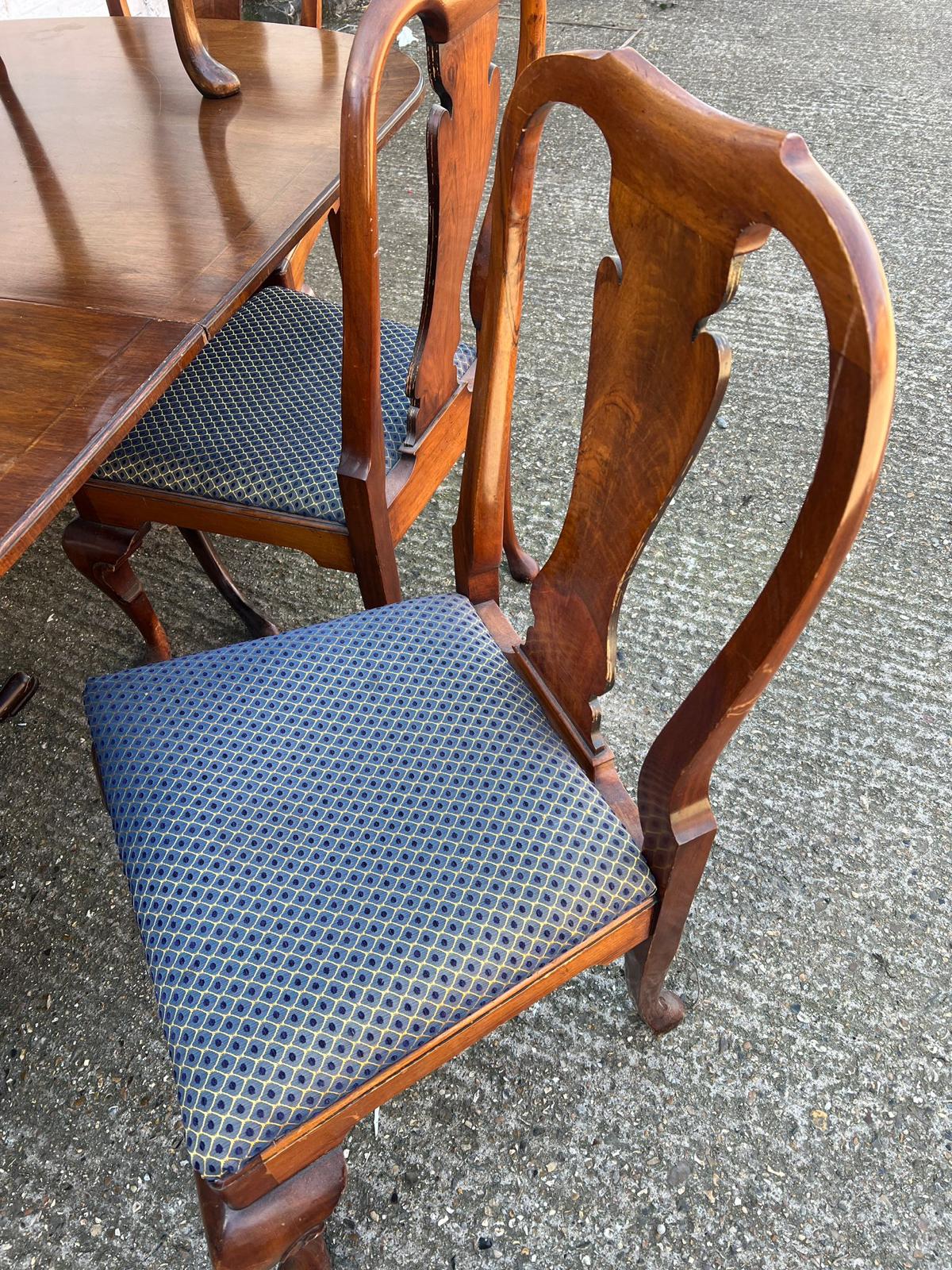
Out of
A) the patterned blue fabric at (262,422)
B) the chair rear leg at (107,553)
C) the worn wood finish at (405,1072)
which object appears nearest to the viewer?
the worn wood finish at (405,1072)

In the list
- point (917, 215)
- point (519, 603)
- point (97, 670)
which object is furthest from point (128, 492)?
point (917, 215)

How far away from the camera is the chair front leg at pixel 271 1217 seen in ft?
2.60

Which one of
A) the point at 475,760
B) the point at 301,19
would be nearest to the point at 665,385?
the point at 475,760

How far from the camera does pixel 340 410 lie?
1.36 meters

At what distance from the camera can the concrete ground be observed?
1132 mm

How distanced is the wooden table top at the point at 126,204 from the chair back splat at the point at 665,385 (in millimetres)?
390

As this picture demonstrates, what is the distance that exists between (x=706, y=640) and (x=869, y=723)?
32 centimetres

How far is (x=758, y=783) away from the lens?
A: 1549 millimetres

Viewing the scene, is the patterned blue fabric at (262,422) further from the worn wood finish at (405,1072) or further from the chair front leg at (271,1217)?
the chair front leg at (271,1217)

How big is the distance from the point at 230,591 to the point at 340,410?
1.72ft

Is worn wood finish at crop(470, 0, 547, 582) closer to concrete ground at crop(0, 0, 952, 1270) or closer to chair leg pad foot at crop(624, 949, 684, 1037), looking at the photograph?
concrete ground at crop(0, 0, 952, 1270)

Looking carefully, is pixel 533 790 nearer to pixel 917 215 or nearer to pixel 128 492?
pixel 128 492

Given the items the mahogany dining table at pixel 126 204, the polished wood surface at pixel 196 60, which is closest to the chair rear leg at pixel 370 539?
the mahogany dining table at pixel 126 204

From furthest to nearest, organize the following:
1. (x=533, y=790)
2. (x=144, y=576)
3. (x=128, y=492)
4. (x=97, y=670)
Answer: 1. (x=144, y=576)
2. (x=97, y=670)
3. (x=128, y=492)
4. (x=533, y=790)
